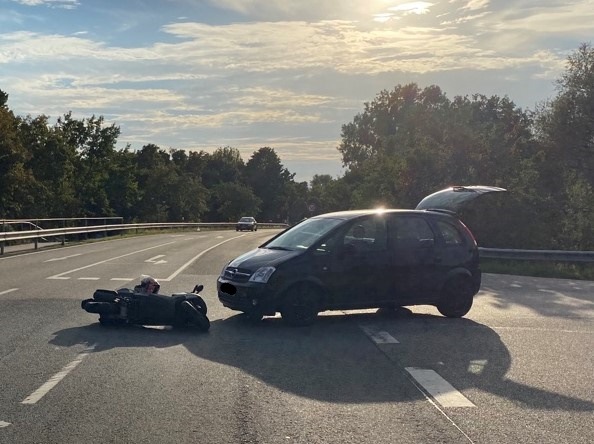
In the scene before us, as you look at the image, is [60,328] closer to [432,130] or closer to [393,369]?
[393,369]

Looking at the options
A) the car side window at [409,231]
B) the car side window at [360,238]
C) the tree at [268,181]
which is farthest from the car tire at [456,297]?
the tree at [268,181]

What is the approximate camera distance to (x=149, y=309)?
9.84m

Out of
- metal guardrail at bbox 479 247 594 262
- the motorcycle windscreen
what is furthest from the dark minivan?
metal guardrail at bbox 479 247 594 262

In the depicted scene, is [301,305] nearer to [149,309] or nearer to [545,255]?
[149,309]

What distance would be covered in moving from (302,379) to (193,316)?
297 cm

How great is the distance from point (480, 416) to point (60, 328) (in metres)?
6.17

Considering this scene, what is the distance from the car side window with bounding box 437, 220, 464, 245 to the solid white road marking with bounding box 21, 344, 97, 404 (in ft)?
18.8

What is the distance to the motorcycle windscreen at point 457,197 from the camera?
13602mm

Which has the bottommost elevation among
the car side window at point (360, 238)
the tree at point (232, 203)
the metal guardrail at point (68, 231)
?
A: the tree at point (232, 203)

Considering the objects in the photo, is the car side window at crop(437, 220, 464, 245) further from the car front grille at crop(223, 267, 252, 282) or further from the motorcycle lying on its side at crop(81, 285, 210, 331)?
the motorcycle lying on its side at crop(81, 285, 210, 331)

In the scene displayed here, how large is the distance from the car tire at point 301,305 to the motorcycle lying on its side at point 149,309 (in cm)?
113

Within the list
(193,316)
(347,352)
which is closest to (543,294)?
(347,352)

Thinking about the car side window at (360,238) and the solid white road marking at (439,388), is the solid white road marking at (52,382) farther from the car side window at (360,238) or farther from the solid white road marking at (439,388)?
the car side window at (360,238)

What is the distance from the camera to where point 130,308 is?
388 inches
